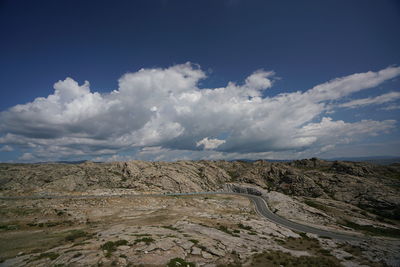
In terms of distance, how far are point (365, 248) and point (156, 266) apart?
40.6m

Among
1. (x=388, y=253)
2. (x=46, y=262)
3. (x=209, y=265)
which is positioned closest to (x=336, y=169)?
(x=388, y=253)

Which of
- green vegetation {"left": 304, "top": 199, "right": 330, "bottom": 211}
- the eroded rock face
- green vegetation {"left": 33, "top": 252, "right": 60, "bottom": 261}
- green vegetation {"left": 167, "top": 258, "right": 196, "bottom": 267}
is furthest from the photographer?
the eroded rock face

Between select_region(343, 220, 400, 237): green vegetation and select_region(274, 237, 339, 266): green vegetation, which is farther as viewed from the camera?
select_region(343, 220, 400, 237): green vegetation

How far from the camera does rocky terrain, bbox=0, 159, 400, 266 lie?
80.2ft

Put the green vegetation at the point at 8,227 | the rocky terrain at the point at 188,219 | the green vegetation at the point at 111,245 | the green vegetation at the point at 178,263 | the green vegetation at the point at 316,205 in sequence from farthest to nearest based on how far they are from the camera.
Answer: the green vegetation at the point at 316,205 < the green vegetation at the point at 8,227 < the rocky terrain at the point at 188,219 < the green vegetation at the point at 111,245 < the green vegetation at the point at 178,263

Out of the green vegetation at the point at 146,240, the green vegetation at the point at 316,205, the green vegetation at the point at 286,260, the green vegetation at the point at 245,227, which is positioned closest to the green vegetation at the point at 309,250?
the green vegetation at the point at 286,260

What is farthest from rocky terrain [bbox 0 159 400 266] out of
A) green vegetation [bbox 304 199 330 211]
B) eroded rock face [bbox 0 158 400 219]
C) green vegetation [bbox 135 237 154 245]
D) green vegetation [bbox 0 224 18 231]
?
eroded rock face [bbox 0 158 400 219]

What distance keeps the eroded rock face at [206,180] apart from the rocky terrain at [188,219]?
603 mm

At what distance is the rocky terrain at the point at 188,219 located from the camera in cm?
2445

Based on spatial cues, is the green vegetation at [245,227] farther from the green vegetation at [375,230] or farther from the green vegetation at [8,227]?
the green vegetation at [8,227]

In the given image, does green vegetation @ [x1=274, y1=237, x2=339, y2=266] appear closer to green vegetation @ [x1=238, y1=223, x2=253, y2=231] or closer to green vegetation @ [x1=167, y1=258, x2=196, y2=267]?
green vegetation @ [x1=238, y1=223, x2=253, y2=231]

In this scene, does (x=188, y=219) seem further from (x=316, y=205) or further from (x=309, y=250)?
(x=316, y=205)

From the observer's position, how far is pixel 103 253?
22406 millimetres

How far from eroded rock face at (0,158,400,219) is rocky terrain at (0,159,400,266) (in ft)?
1.98
